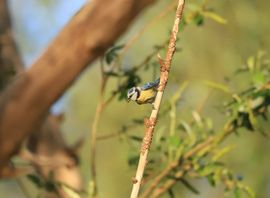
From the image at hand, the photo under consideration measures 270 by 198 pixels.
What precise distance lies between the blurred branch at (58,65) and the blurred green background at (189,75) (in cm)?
74

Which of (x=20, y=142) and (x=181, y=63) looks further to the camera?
(x=181, y=63)

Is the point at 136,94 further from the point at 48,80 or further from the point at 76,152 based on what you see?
the point at 76,152

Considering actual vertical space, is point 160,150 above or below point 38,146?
above

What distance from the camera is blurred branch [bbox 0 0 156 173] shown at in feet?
4.70

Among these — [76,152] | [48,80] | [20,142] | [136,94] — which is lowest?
[76,152]

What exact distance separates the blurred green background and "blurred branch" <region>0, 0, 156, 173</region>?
2.44 ft

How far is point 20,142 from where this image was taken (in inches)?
60.0

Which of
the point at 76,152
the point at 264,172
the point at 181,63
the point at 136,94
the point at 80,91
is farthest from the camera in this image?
the point at 80,91

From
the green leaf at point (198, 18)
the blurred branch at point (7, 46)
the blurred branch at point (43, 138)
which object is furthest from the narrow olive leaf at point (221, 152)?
the blurred branch at point (7, 46)

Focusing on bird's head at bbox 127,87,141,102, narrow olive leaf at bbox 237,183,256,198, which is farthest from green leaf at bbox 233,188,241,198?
bird's head at bbox 127,87,141,102

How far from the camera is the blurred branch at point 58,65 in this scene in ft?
4.70

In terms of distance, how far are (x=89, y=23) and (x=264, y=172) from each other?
1.60m

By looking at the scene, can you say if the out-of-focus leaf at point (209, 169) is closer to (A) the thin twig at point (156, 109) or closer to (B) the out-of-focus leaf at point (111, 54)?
(B) the out-of-focus leaf at point (111, 54)

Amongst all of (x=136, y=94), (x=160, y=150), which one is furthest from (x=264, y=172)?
(x=136, y=94)
